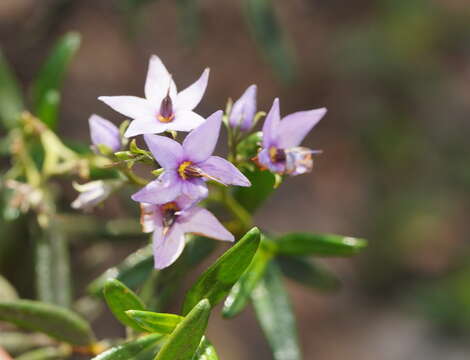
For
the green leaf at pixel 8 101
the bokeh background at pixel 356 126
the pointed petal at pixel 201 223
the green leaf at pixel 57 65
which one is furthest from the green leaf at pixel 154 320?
the bokeh background at pixel 356 126

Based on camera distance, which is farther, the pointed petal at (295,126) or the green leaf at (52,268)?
the green leaf at (52,268)

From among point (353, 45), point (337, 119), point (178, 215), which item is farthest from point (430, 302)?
point (178, 215)

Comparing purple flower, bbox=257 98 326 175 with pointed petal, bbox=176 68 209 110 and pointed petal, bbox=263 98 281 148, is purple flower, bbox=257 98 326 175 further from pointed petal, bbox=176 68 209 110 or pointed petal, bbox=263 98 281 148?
pointed petal, bbox=176 68 209 110

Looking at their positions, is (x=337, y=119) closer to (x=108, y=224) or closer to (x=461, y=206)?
(x=461, y=206)

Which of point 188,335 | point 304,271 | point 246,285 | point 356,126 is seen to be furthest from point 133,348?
point 356,126

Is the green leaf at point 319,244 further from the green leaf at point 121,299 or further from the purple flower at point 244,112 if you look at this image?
the green leaf at point 121,299
